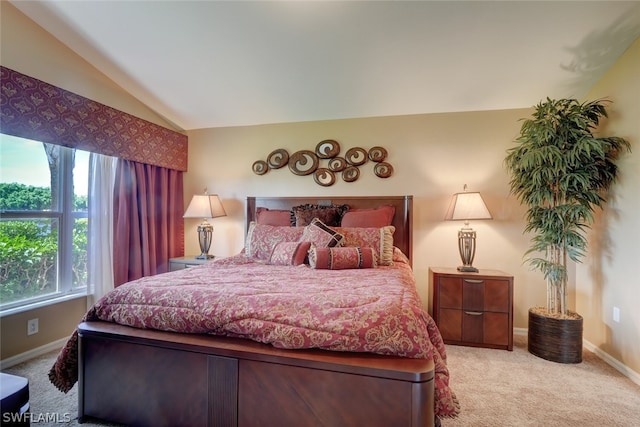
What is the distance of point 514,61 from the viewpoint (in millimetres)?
2643

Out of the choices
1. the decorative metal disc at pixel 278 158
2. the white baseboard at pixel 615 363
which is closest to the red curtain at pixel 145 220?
the decorative metal disc at pixel 278 158

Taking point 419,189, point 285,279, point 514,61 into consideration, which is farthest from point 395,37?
point 285,279

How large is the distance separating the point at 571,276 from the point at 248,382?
10.7 ft

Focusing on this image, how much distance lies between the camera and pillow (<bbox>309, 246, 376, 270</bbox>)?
2574 mm

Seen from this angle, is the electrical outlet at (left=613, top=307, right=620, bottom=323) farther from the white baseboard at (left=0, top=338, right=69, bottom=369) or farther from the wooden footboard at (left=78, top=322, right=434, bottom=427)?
the white baseboard at (left=0, top=338, right=69, bottom=369)

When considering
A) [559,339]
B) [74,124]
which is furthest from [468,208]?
[74,124]

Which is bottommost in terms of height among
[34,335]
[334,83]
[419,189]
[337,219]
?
[34,335]

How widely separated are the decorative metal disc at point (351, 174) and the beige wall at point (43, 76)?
251 cm

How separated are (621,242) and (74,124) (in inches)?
182

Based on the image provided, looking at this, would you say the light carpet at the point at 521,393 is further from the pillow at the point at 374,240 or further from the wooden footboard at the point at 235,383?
the pillow at the point at 374,240

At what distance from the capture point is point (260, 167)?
3.91 m

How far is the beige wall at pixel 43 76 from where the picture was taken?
2.36 metres

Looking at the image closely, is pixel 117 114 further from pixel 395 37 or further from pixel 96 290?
pixel 395 37

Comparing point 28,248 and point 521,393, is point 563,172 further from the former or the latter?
point 28,248
